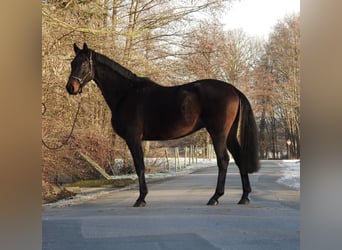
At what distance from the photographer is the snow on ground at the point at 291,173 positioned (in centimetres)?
316

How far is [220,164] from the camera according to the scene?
3141 millimetres

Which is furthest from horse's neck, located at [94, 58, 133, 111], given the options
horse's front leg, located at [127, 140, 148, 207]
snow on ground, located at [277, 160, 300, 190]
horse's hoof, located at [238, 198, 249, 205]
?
snow on ground, located at [277, 160, 300, 190]

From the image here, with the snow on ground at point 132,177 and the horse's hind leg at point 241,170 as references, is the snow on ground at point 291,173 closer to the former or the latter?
the horse's hind leg at point 241,170

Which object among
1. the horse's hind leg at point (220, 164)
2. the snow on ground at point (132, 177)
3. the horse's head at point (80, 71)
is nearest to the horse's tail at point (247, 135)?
the horse's hind leg at point (220, 164)

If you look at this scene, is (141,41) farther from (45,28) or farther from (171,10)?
(45,28)

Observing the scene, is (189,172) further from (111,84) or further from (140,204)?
(111,84)

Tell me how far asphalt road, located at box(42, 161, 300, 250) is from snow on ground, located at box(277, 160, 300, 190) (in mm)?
41

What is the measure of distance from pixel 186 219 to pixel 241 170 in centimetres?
52

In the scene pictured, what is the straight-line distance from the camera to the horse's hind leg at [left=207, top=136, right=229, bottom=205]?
10.3 feet

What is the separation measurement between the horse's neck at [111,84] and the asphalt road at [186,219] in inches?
25.9

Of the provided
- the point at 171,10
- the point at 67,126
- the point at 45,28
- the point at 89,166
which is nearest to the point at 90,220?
the point at 89,166

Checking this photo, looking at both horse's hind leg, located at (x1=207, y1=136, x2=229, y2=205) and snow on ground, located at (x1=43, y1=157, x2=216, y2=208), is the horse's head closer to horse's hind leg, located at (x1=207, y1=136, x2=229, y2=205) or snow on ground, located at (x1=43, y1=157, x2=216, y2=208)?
Result: snow on ground, located at (x1=43, y1=157, x2=216, y2=208)
